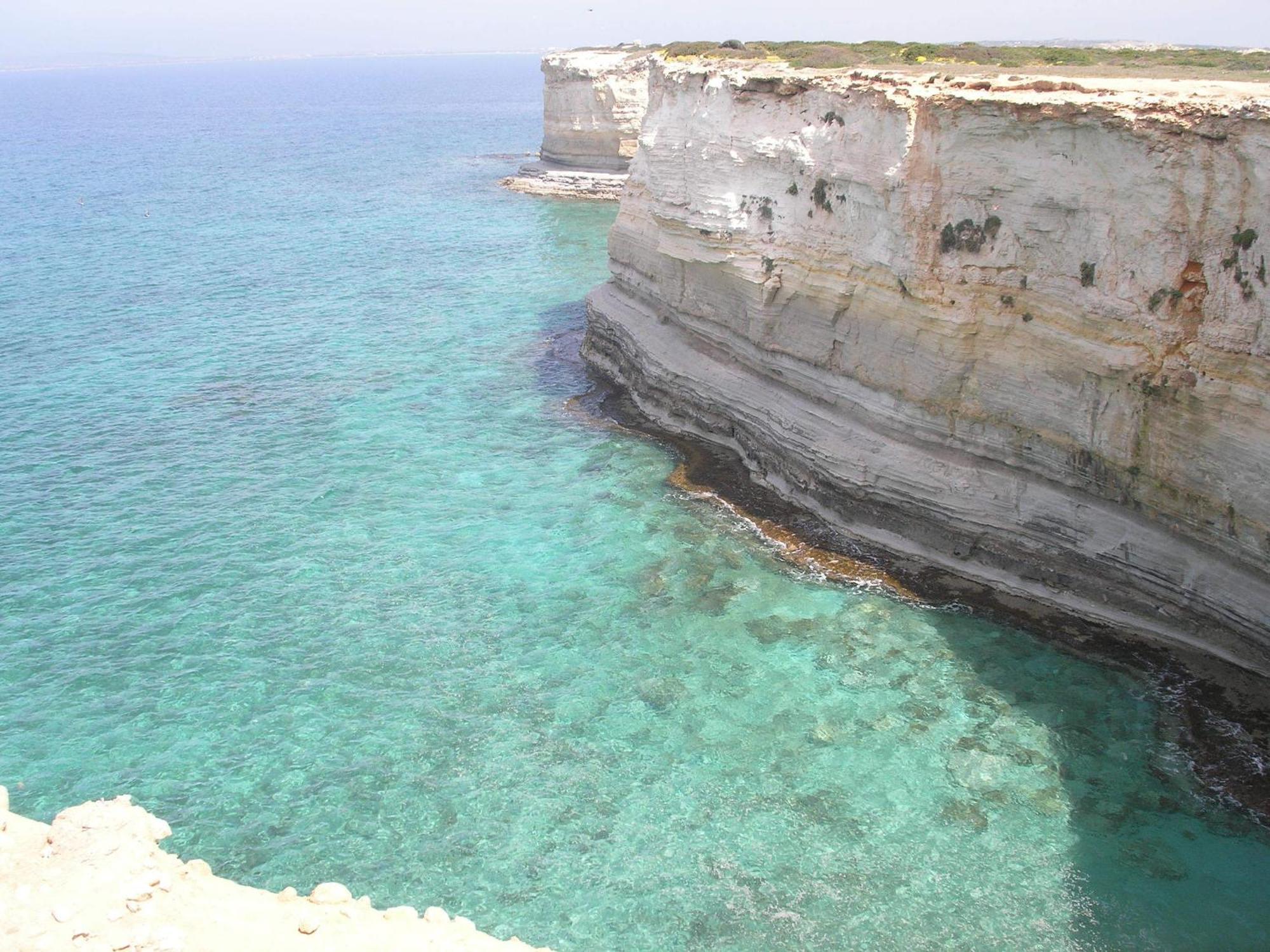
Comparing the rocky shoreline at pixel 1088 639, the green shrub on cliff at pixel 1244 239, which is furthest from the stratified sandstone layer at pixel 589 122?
the green shrub on cliff at pixel 1244 239

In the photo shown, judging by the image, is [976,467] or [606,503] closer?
[976,467]

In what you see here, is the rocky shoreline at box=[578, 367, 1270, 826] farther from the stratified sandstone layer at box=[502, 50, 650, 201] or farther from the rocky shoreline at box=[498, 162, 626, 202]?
the stratified sandstone layer at box=[502, 50, 650, 201]

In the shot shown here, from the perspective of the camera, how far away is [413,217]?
57.4 metres

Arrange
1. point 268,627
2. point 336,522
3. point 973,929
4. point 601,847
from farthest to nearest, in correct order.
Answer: point 336,522
point 268,627
point 601,847
point 973,929

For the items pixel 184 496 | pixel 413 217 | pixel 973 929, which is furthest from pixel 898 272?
pixel 413 217

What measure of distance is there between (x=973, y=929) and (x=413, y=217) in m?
50.8

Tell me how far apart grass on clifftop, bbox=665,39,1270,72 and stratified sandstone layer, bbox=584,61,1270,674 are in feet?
12.9

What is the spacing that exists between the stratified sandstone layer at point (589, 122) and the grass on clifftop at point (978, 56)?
26.4 meters

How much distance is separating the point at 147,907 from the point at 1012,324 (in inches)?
637

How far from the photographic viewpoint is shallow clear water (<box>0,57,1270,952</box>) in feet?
46.0

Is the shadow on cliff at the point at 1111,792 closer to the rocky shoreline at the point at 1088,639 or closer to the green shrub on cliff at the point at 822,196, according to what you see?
the rocky shoreline at the point at 1088,639

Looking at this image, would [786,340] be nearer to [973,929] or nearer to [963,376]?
[963,376]

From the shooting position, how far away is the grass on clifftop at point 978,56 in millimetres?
A: 23344

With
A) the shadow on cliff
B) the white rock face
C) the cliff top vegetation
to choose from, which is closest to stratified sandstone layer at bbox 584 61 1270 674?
the shadow on cliff
